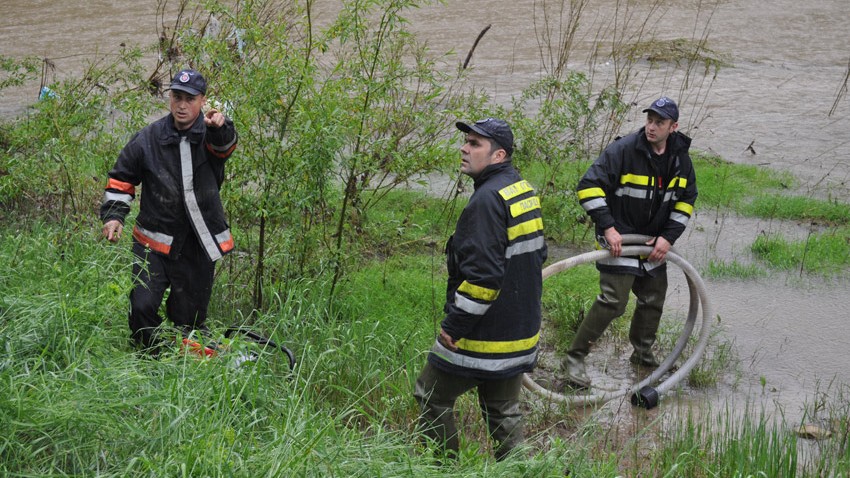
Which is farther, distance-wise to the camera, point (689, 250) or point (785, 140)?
point (785, 140)

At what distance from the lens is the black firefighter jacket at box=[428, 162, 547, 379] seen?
4.44m

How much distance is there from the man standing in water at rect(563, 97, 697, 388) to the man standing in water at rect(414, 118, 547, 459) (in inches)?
59.8

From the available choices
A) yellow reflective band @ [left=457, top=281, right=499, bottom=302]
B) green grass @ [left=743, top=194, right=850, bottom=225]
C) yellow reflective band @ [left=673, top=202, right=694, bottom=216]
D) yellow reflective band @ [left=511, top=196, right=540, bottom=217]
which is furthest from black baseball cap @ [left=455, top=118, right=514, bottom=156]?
green grass @ [left=743, top=194, right=850, bottom=225]

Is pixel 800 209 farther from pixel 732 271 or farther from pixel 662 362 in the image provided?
pixel 662 362

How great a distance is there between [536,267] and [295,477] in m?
1.67

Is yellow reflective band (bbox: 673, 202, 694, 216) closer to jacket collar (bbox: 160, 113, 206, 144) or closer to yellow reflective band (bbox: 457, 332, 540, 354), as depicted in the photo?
yellow reflective band (bbox: 457, 332, 540, 354)

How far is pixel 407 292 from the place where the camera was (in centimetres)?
730

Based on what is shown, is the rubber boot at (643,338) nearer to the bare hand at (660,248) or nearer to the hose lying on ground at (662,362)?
the hose lying on ground at (662,362)

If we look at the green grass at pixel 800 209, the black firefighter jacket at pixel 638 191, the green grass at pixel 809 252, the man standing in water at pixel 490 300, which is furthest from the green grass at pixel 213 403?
the green grass at pixel 800 209

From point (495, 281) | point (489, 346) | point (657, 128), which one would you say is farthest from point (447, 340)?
point (657, 128)

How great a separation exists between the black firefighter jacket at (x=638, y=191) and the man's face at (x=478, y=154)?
1.57m

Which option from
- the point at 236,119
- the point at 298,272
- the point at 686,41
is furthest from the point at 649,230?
the point at 686,41

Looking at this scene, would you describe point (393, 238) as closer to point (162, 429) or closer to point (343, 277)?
point (343, 277)

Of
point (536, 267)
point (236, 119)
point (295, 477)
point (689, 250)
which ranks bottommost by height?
point (689, 250)
